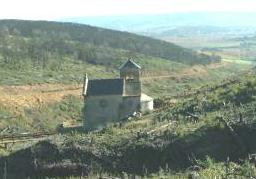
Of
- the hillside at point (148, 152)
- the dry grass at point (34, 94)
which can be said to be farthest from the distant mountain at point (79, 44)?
the hillside at point (148, 152)

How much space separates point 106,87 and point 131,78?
100 inches

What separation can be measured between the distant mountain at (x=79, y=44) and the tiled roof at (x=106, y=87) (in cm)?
5093

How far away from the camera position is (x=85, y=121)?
54094mm

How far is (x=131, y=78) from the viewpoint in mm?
54375

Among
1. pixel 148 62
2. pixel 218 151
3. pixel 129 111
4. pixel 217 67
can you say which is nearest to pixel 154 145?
pixel 218 151

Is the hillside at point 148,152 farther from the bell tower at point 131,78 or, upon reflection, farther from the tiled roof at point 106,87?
the bell tower at point 131,78

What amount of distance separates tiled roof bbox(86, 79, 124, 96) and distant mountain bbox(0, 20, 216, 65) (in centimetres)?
5093

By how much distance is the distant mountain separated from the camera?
112 m

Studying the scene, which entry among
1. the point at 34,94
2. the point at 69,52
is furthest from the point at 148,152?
the point at 69,52

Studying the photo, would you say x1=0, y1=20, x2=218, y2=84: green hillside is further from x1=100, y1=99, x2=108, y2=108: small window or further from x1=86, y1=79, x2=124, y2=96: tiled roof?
x1=100, y1=99, x2=108, y2=108: small window

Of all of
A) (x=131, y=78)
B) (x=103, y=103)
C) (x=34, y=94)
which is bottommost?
(x=34, y=94)

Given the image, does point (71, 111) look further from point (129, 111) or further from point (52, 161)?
point (52, 161)

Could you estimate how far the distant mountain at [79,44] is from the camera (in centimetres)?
11212

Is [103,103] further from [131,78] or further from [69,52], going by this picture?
[69,52]
